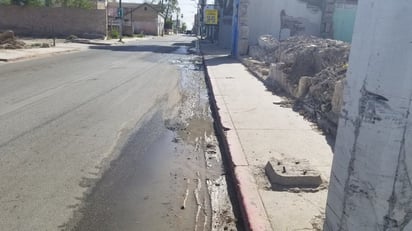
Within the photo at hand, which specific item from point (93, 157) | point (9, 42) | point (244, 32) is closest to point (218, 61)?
point (244, 32)

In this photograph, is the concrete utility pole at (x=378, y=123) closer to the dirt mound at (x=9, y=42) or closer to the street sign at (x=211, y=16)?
the dirt mound at (x=9, y=42)

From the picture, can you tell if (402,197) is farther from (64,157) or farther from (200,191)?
(64,157)

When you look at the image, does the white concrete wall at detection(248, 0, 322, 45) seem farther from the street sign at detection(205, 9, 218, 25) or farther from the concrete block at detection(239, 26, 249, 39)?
the street sign at detection(205, 9, 218, 25)

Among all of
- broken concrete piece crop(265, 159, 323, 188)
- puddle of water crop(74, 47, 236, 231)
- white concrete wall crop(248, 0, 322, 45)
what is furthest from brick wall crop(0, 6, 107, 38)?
broken concrete piece crop(265, 159, 323, 188)

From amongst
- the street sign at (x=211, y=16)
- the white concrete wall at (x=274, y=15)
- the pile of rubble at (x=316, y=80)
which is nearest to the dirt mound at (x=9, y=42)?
the white concrete wall at (x=274, y=15)

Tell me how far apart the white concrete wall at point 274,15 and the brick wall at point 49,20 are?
76.3 feet

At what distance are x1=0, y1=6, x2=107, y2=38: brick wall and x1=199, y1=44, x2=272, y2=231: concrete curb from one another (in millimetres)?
39400

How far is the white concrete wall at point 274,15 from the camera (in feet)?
83.8

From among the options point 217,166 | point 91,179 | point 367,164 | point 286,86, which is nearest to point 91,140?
point 91,179

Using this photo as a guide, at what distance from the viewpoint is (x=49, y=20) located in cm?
4328

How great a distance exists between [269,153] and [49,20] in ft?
142

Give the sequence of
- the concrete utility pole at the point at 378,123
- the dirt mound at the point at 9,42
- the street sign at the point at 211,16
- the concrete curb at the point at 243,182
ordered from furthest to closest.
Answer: the street sign at the point at 211,16 < the dirt mound at the point at 9,42 < the concrete curb at the point at 243,182 < the concrete utility pole at the point at 378,123

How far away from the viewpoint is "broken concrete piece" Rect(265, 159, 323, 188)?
4.52 metres

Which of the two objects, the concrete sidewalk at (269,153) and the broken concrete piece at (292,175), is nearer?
the concrete sidewalk at (269,153)
